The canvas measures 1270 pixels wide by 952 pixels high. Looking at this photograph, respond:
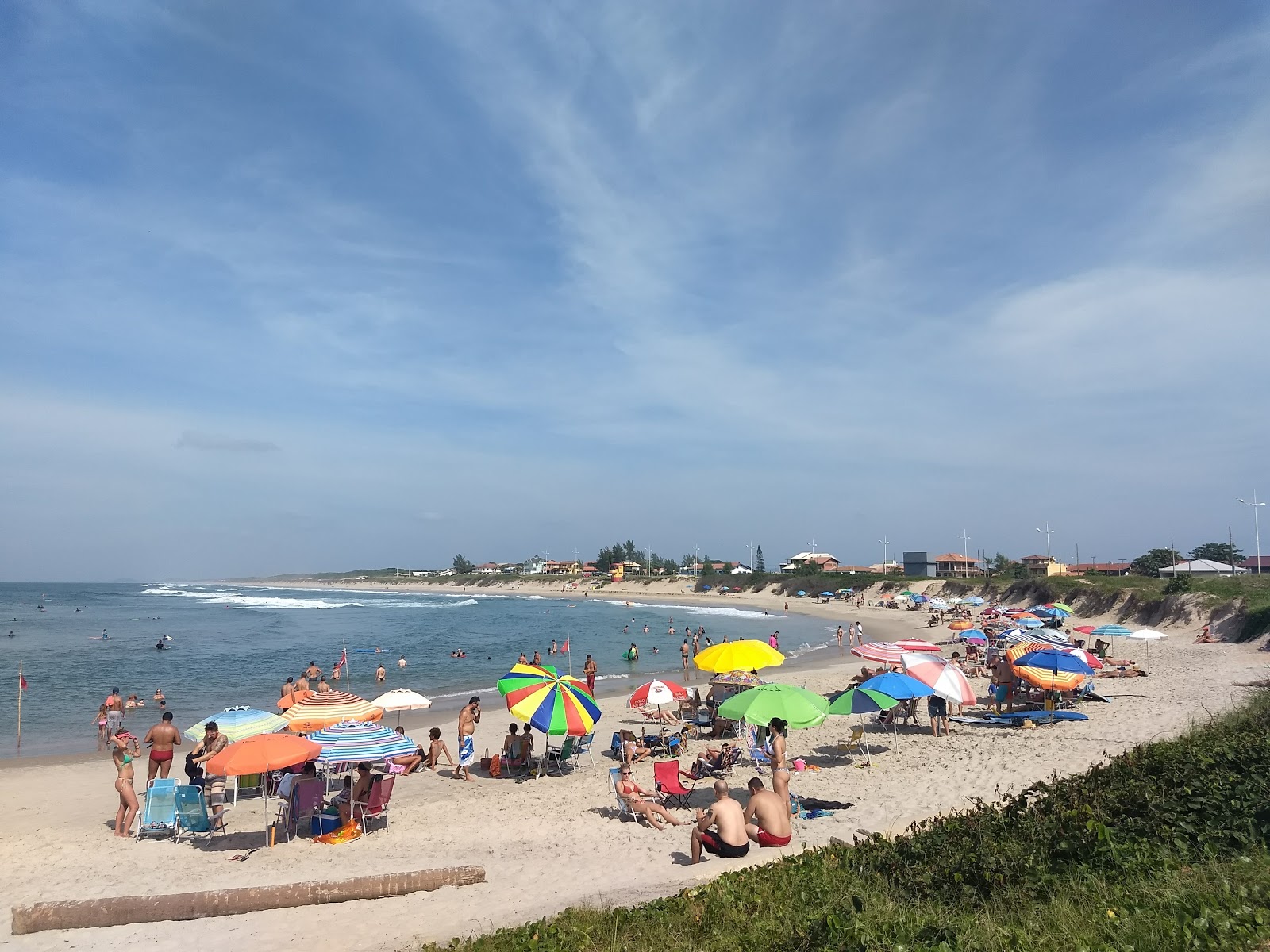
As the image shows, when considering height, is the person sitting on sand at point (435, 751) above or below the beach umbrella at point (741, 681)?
below

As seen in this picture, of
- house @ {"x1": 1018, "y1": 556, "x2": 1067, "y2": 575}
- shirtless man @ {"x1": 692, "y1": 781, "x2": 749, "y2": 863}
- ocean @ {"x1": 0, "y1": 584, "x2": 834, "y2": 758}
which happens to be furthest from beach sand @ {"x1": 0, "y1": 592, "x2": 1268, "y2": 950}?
house @ {"x1": 1018, "y1": 556, "x2": 1067, "y2": 575}

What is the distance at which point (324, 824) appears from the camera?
10344 mm

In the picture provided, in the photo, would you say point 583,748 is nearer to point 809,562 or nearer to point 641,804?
point 641,804

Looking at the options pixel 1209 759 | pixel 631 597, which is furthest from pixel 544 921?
pixel 631 597

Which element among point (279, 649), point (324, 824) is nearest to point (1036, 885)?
point (324, 824)

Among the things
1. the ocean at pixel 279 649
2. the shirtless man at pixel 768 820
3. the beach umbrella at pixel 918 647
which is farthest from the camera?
the ocean at pixel 279 649

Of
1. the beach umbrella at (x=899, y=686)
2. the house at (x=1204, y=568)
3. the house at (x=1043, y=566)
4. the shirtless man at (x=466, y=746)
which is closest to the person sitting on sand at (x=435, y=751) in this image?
the shirtless man at (x=466, y=746)

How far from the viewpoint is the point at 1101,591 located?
4372cm

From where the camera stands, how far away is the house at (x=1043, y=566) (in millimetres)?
73250

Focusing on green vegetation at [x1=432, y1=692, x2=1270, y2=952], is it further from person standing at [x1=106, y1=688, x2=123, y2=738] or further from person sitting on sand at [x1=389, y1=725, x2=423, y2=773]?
person standing at [x1=106, y1=688, x2=123, y2=738]

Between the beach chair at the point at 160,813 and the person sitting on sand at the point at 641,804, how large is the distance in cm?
599

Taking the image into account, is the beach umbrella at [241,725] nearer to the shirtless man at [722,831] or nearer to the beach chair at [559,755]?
the beach chair at [559,755]

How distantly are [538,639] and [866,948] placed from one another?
140 ft

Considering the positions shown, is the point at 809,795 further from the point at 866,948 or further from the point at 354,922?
the point at 866,948
